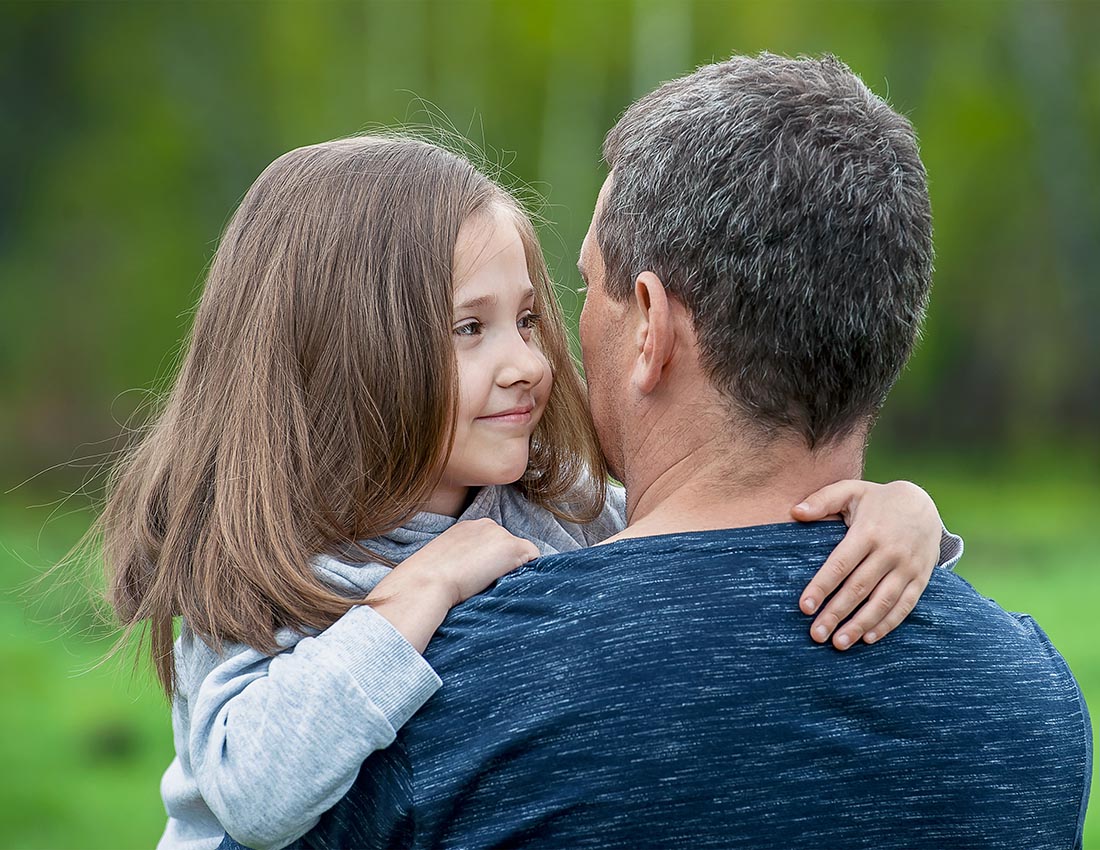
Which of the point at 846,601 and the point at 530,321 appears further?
the point at 530,321

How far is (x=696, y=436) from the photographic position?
5.10 ft

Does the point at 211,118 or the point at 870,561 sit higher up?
the point at 870,561

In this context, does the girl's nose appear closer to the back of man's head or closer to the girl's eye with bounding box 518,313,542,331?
the girl's eye with bounding box 518,313,542,331

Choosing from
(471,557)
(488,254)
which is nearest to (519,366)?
(488,254)

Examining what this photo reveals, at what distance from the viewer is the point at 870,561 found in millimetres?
1417

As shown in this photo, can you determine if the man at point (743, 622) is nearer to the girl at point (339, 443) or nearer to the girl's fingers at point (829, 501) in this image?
the girl's fingers at point (829, 501)

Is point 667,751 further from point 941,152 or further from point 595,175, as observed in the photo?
point 941,152

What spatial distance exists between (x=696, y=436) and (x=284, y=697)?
0.57 m

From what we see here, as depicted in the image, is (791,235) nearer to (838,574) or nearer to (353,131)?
(838,574)

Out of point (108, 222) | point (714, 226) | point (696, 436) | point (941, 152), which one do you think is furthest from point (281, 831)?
point (941, 152)

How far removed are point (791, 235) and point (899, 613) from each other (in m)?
0.43

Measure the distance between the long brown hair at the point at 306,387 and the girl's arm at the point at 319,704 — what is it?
197 millimetres

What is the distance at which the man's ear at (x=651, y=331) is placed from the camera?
1.52 metres

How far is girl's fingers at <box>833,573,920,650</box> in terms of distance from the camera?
134cm
